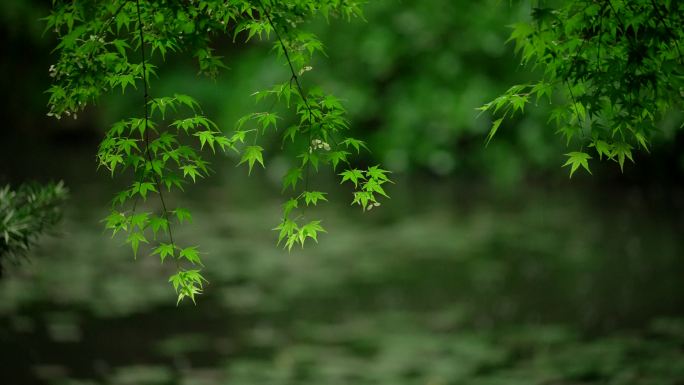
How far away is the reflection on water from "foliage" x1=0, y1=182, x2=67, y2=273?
56.9 inches

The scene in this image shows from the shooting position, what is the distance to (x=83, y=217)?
825 centimetres

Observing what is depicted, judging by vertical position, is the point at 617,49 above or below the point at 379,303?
below

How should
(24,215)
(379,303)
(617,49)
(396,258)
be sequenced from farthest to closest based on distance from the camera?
(396,258), (379,303), (24,215), (617,49)

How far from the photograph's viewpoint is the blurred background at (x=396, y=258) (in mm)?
4793

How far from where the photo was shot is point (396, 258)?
274 inches

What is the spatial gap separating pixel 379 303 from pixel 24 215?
3.18 metres

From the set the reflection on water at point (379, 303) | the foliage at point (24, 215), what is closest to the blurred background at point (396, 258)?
the reflection on water at point (379, 303)

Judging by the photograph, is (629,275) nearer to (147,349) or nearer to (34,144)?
(147,349)

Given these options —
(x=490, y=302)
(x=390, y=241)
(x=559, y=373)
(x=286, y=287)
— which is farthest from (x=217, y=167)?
(x=559, y=373)

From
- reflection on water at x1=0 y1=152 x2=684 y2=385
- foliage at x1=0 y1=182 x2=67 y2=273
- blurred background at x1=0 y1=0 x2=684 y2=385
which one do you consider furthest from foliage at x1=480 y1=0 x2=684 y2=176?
reflection on water at x1=0 y1=152 x2=684 y2=385

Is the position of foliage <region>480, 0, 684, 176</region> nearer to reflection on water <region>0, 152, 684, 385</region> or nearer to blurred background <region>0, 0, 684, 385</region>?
blurred background <region>0, 0, 684, 385</region>

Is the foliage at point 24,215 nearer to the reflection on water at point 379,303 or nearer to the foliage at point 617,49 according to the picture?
the reflection on water at point 379,303

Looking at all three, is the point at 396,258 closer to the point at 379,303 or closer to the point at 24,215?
the point at 379,303

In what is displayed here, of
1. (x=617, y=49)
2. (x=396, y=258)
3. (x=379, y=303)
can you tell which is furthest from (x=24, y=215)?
(x=396, y=258)
